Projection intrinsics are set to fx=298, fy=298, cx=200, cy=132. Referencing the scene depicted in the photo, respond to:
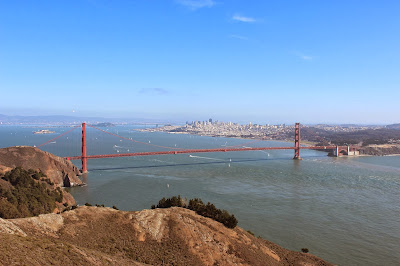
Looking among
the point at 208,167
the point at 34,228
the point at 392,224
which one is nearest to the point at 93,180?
the point at 208,167

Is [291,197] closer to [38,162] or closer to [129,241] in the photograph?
[129,241]

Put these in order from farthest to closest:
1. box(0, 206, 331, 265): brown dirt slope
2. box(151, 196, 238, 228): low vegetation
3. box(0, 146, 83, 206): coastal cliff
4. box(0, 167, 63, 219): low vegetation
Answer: box(0, 146, 83, 206): coastal cliff
box(0, 167, 63, 219): low vegetation
box(151, 196, 238, 228): low vegetation
box(0, 206, 331, 265): brown dirt slope

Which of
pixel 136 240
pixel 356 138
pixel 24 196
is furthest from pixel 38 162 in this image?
pixel 356 138

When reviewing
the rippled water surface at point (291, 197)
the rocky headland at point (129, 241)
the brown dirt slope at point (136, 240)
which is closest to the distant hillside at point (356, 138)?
the rippled water surface at point (291, 197)

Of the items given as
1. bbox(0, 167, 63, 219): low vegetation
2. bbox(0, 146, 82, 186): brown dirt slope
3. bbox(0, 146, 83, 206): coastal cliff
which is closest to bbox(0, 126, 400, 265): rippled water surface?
bbox(0, 146, 83, 206): coastal cliff

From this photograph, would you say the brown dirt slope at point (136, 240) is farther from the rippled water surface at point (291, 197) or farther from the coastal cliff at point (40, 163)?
the coastal cliff at point (40, 163)

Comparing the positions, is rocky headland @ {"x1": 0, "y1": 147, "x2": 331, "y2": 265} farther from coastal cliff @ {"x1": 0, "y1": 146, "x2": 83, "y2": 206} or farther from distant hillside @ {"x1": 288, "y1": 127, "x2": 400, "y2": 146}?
distant hillside @ {"x1": 288, "y1": 127, "x2": 400, "y2": 146}
